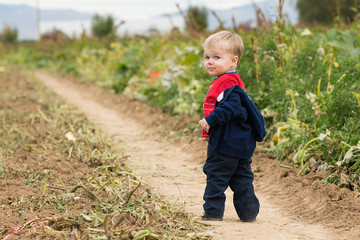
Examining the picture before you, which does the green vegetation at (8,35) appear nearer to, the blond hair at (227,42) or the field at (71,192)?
the field at (71,192)

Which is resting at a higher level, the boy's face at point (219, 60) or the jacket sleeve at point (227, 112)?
the boy's face at point (219, 60)

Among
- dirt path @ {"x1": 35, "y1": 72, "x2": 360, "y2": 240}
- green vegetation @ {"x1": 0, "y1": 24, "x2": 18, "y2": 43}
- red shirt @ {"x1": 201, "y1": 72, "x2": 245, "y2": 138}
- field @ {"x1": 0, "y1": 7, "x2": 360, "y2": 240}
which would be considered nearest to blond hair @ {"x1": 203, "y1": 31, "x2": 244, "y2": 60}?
red shirt @ {"x1": 201, "y1": 72, "x2": 245, "y2": 138}

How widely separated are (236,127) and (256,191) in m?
1.18

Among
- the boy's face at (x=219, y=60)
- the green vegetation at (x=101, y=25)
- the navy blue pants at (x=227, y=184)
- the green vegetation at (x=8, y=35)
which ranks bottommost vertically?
the green vegetation at (x=8, y=35)

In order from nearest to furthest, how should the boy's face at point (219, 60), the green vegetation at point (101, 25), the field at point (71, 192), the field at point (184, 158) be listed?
1. the field at point (71, 192)
2. the field at point (184, 158)
3. the boy's face at point (219, 60)
4. the green vegetation at point (101, 25)

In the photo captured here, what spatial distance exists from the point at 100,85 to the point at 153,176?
6780 mm

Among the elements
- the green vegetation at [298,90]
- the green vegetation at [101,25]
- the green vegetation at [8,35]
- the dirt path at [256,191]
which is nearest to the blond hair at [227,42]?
the dirt path at [256,191]

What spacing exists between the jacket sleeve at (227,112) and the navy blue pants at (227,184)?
0.83 ft

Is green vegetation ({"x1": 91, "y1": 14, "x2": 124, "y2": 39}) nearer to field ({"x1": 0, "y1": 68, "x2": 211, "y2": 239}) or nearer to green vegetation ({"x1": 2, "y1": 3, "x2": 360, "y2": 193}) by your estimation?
green vegetation ({"x1": 2, "y1": 3, "x2": 360, "y2": 193})

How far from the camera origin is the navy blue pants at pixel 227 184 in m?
2.95

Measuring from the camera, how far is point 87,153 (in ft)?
14.4

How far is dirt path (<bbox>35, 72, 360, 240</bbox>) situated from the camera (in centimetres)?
286

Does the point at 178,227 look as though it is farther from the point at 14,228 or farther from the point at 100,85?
the point at 100,85

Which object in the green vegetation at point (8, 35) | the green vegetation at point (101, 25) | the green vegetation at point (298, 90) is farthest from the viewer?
the green vegetation at point (8, 35)
